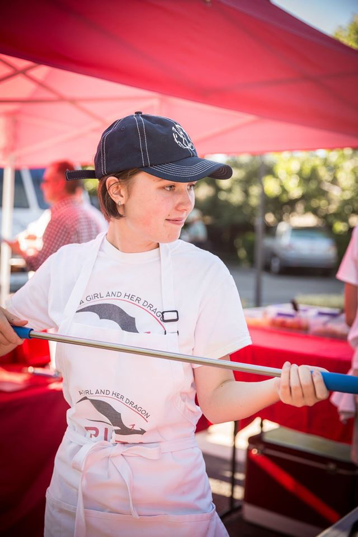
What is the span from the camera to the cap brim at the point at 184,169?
1421 mm

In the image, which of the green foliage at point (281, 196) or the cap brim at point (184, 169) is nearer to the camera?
the cap brim at point (184, 169)

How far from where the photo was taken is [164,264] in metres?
1.53

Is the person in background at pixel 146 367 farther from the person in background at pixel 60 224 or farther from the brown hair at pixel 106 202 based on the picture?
the person in background at pixel 60 224

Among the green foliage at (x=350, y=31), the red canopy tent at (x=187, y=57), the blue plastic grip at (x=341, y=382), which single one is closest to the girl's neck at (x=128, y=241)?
the blue plastic grip at (x=341, y=382)

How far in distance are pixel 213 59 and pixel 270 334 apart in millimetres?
1604

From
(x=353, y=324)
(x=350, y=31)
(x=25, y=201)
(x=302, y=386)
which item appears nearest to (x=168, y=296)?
(x=302, y=386)

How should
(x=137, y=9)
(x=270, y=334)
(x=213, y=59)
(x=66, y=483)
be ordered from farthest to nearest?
(x=270, y=334) < (x=213, y=59) < (x=137, y=9) < (x=66, y=483)

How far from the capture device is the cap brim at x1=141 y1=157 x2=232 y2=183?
1421 millimetres

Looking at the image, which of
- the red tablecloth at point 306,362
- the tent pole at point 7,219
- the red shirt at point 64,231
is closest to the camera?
the red tablecloth at point 306,362

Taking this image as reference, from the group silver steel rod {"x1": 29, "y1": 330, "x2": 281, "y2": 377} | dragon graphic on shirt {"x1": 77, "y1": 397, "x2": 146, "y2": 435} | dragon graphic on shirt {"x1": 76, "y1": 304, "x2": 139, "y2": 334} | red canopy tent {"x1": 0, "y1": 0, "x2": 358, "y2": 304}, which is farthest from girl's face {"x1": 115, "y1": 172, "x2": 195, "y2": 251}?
red canopy tent {"x1": 0, "y1": 0, "x2": 358, "y2": 304}

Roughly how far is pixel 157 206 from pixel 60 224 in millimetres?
2450

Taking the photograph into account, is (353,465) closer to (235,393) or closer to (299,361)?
(299,361)

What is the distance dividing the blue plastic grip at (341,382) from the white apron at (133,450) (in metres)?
0.43

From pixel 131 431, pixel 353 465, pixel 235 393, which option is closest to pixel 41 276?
pixel 131 431
